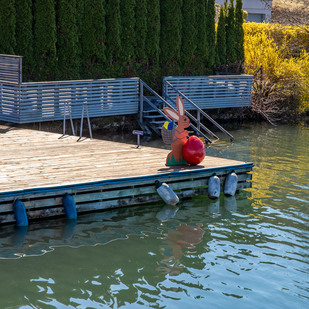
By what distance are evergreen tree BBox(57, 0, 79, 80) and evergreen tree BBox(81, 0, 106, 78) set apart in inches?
17.8

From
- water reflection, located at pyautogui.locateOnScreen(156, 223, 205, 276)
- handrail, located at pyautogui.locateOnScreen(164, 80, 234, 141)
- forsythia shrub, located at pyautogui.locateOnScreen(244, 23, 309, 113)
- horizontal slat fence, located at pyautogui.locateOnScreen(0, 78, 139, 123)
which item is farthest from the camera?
forsythia shrub, located at pyautogui.locateOnScreen(244, 23, 309, 113)

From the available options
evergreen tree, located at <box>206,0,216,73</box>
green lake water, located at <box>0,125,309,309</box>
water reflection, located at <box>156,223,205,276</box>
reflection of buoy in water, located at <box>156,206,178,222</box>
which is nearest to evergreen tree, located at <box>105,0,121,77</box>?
evergreen tree, located at <box>206,0,216,73</box>

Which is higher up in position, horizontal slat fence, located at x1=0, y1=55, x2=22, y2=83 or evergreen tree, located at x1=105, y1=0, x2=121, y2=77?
evergreen tree, located at x1=105, y1=0, x2=121, y2=77

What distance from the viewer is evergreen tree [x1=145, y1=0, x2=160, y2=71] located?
23.5 metres

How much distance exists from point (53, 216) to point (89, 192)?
81 centimetres

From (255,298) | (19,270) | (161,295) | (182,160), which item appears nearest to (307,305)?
(255,298)

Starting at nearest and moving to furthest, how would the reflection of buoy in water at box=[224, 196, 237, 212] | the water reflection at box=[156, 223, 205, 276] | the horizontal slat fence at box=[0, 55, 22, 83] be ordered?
the water reflection at box=[156, 223, 205, 276] < the reflection of buoy in water at box=[224, 196, 237, 212] < the horizontal slat fence at box=[0, 55, 22, 83]

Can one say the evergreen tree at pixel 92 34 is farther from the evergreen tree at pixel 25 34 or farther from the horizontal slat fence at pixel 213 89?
the horizontal slat fence at pixel 213 89

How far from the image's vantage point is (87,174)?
11953 millimetres

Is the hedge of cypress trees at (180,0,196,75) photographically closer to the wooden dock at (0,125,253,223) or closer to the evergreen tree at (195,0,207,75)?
the evergreen tree at (195,0,207,75)

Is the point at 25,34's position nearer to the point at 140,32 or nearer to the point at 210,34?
the point at 140,32

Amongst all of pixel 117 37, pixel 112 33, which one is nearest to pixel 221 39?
pixel 117 37

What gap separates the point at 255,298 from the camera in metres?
8.20

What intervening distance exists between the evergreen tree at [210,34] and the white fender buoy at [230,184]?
1347 cm
